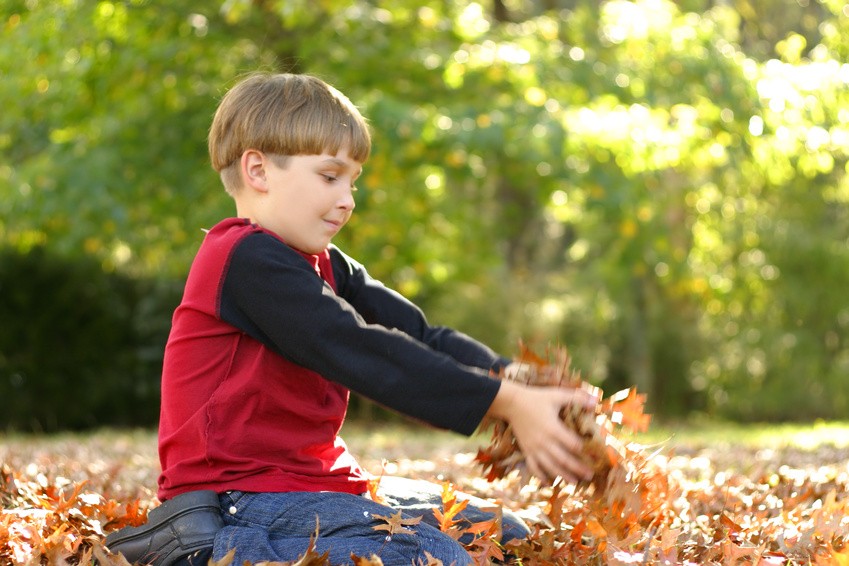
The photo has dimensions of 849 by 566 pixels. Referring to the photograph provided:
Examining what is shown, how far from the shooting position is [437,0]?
10.3m

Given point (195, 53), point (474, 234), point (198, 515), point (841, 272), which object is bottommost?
point (841, 272)

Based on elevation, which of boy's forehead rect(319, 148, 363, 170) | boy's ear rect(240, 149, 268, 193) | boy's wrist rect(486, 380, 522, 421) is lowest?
boy's wrist rect(486, 380, 522, 421)

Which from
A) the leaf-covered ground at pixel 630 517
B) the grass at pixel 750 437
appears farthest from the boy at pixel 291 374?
the grass at pixel 750 437

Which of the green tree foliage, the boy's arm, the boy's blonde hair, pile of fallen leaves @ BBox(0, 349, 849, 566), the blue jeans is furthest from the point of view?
the green tree foliage

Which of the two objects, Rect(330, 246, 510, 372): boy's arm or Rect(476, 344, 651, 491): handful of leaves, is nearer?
Rect(476, 344, 651, 491): handful of leaves

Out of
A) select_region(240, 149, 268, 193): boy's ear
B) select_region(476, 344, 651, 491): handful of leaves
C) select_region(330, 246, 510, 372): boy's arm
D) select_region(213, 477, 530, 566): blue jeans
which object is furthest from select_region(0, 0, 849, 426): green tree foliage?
select_region(213, 477, 530, 566): blue jeans

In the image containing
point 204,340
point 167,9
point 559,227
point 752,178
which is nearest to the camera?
point 204,340

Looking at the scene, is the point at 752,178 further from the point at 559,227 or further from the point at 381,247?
the point at 559,227

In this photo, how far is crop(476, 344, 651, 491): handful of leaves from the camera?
2.48 m

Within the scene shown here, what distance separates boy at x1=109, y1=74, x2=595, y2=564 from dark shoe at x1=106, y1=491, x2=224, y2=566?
0.04 metres

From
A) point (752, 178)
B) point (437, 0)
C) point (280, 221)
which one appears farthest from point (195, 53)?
point (752, 178)

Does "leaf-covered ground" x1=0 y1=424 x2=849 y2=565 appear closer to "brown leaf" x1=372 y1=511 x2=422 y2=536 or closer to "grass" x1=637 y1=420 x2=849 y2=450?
"brown leaf" x1=372 y1=511 x2=422 y2=536

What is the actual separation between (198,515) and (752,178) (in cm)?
1300

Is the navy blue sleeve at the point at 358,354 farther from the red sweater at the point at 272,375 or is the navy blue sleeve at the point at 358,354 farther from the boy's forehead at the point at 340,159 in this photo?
the boy's forehead at the point at 340,159
